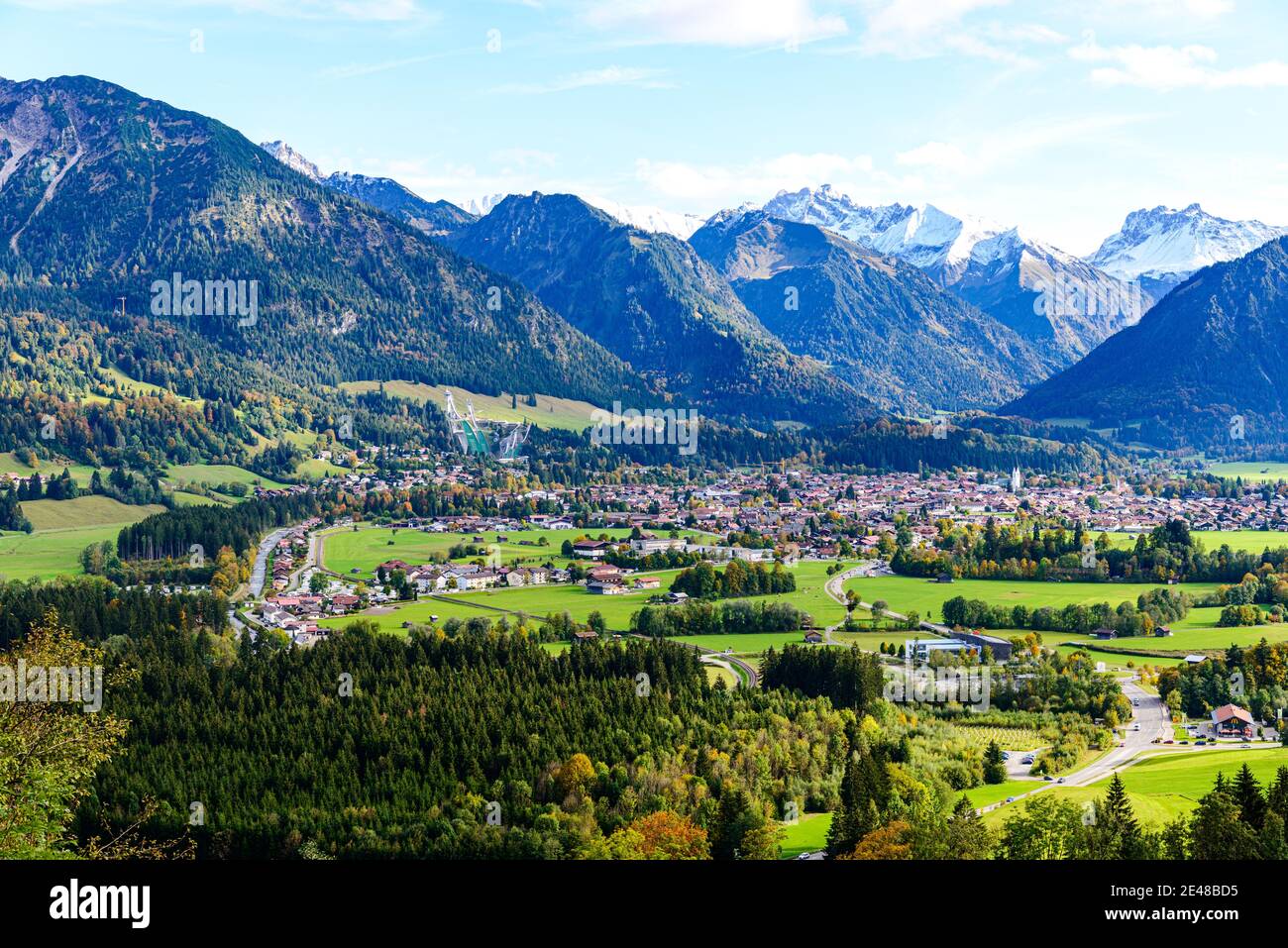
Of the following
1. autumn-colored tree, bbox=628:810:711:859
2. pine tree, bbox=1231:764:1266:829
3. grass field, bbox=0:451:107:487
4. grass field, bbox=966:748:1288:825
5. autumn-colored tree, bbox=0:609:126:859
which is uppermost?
grass field, bbox=0:451:107:487

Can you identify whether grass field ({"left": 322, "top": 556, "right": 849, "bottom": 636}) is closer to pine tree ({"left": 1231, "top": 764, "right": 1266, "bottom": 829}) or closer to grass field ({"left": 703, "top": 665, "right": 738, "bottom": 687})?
grass field ({"left": 703, "top": 665, "right": 738, "bottom": 687})

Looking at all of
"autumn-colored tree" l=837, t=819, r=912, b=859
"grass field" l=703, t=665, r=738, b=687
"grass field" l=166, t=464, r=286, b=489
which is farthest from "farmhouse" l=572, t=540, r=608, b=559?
"autumn-colored tree" l=837, t=819, r=912, b=859

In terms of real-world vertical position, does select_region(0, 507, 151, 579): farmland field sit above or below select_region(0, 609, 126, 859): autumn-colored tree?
below

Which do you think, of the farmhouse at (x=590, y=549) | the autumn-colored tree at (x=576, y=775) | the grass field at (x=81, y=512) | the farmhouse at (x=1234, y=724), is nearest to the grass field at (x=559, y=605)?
the farmhouse at (x=590, y=549)

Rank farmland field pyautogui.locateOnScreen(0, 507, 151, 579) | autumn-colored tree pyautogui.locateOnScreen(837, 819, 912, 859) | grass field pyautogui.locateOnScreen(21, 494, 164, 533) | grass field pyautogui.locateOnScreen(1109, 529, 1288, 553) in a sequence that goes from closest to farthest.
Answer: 1. autumn-colored tree pyautogui.locateOnScreen(837, 819, 912, 859)
2. farmland field pyautogui.locateOnScreen(0, 507, 151, 579)
3. grass field pyautogui.locateOnScreen(1109, 529, 1288, 553)
4. grass field pyautogui.locateOnScreen(21, 494, 164, 533)

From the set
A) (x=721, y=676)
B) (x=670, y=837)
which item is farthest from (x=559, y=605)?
(x=670, y=837)

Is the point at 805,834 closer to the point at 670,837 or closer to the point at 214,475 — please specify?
→ the point at 670,837
